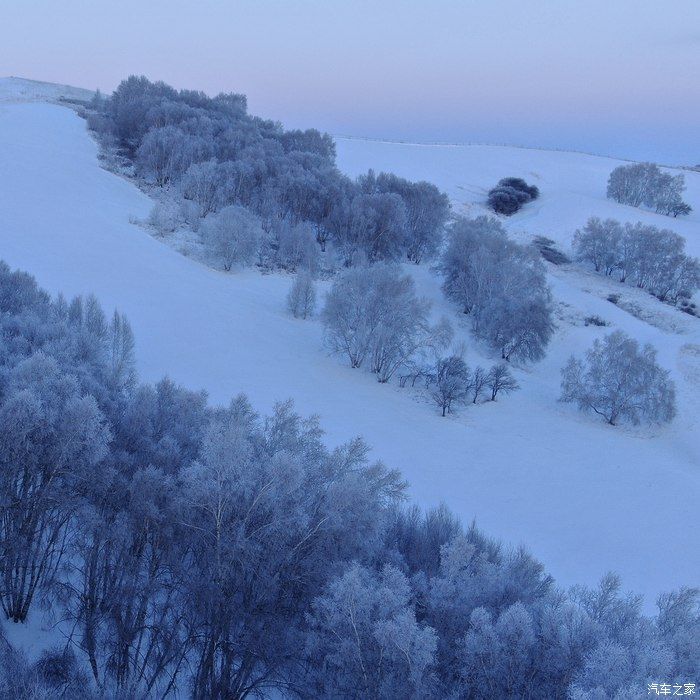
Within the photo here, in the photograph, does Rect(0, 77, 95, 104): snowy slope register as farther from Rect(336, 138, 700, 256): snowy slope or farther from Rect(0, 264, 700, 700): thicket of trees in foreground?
Rect(0, 264, 700, 700): thicket of trees in foreground

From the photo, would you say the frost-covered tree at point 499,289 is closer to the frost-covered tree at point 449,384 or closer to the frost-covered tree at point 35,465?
the frost-covered tree at point 449,384

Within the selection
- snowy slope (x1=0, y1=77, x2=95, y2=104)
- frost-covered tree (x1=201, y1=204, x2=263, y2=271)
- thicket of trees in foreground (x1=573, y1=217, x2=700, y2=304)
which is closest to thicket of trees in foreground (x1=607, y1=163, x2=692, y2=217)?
thicket of trees in foreground (x1=573, y1=217, x2=700, y2=304)

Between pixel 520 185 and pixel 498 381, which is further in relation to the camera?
pixel 520 185

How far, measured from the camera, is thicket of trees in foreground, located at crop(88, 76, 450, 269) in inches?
894

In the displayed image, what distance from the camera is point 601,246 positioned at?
1132 inches

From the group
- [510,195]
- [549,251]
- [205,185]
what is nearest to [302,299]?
[205,185]

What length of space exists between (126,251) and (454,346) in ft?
33.9

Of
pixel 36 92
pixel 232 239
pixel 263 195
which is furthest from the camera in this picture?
pixel 36 92

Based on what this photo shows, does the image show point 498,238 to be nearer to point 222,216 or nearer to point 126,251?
point 222,216

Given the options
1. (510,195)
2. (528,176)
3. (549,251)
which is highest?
(528,176)

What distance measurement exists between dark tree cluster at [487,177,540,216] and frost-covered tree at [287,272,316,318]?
2366 cm

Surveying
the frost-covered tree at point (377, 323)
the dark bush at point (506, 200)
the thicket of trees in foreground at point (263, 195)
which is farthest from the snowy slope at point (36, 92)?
the frost-covered tree at point (377, 323)

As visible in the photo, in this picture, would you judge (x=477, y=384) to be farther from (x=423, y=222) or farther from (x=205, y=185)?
(x=205, y=185)

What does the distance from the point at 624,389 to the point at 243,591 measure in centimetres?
1387
